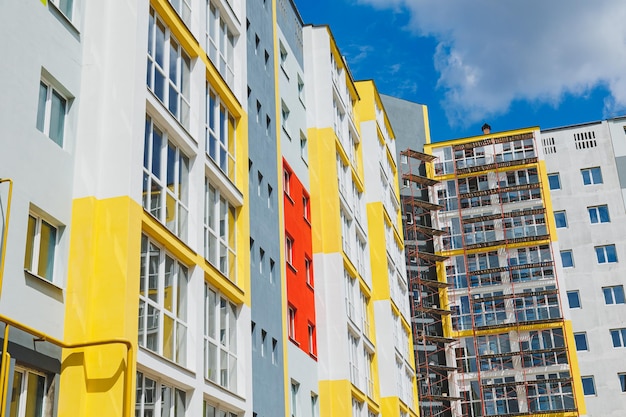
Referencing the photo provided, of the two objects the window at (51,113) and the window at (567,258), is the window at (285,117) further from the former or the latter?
the window at (567,258)

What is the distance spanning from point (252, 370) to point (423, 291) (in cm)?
3705

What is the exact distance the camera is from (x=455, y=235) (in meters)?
61.8

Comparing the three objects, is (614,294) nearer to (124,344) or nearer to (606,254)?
(606,254)

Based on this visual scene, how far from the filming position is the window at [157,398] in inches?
661

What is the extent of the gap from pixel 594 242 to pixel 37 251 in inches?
2011

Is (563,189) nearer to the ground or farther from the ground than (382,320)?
farther from the ground

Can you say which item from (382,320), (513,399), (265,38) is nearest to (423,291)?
(513,399)

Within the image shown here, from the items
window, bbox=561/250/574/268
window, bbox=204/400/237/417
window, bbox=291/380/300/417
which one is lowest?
window, bbox=204/400/237/417

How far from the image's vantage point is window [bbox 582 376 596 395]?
5634 cm

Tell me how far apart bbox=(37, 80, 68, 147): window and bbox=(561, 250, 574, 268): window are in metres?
48.7

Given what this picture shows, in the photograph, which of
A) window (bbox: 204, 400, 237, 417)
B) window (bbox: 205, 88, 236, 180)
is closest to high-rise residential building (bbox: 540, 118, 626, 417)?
window (bbox: 205, 88, 236, 180)

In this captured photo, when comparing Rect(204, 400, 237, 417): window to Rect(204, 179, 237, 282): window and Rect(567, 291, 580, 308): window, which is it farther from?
Rect(567, 291, 580, 308): window

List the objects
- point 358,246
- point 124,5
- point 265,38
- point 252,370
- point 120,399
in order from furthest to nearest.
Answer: point 358,246, point 265,38, point 252,370, point 124,5, point 120,399

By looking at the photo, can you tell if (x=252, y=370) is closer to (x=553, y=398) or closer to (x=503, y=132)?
(x=553, y=398)
